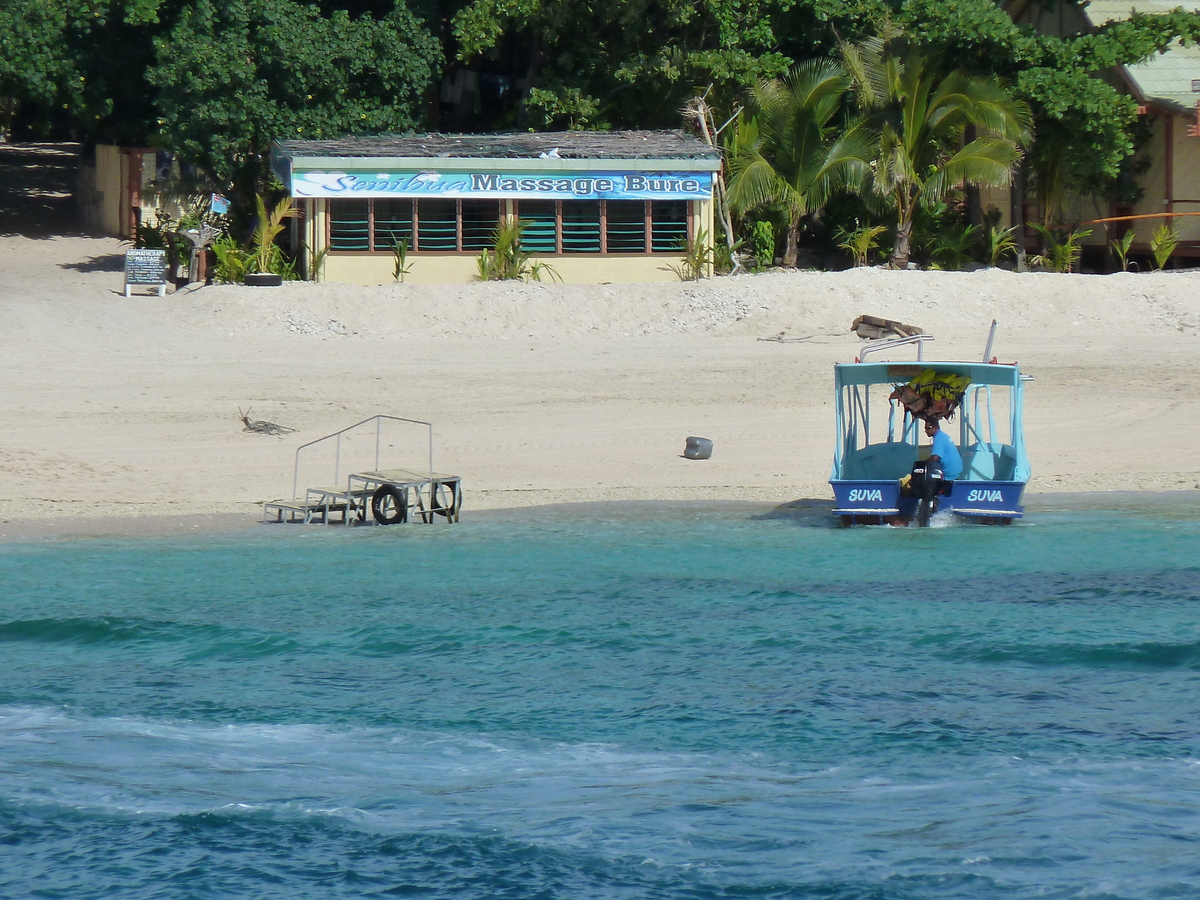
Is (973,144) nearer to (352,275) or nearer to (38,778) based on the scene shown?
(352,275)

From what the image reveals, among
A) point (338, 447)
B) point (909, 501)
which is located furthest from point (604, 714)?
point (338, 447)

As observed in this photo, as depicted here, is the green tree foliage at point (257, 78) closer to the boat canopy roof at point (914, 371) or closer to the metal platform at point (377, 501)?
the metal platform at point (377, 501)

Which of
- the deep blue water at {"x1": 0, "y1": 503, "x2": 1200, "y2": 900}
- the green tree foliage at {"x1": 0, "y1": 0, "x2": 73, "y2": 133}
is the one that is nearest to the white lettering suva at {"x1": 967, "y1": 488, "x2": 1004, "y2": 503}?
the deep blue water at {"x1": 0, "y1": 503, "x2": 1200, "y2": 900}

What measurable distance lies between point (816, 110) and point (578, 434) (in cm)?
1081

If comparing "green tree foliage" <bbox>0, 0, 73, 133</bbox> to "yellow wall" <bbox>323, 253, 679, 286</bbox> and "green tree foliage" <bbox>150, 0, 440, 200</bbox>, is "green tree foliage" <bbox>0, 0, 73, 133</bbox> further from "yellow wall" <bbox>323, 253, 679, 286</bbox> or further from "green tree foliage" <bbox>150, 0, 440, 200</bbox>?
"yellow wall" <bbox>323, 253, 679, 286</bbox>

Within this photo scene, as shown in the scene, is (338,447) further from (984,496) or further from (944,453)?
(984,496)

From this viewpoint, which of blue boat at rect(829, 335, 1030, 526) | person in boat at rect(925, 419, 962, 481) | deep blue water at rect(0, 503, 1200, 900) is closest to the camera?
deep blue water at rect(0, 503, 1200, 900)

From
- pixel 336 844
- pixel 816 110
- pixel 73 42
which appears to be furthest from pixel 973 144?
pixel 336 844

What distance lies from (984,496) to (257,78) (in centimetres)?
1746

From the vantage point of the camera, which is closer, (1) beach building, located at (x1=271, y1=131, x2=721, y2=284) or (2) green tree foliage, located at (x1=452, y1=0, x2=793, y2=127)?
(1) beach building, located at (x1=271, y1=131, x2=721, y2=284)

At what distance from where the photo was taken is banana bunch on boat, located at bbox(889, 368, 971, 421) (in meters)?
16.0

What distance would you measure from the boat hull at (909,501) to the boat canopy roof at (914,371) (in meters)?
1.05

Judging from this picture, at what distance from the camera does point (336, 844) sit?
882 centimetres

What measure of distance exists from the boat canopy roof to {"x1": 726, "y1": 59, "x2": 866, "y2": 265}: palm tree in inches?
461
